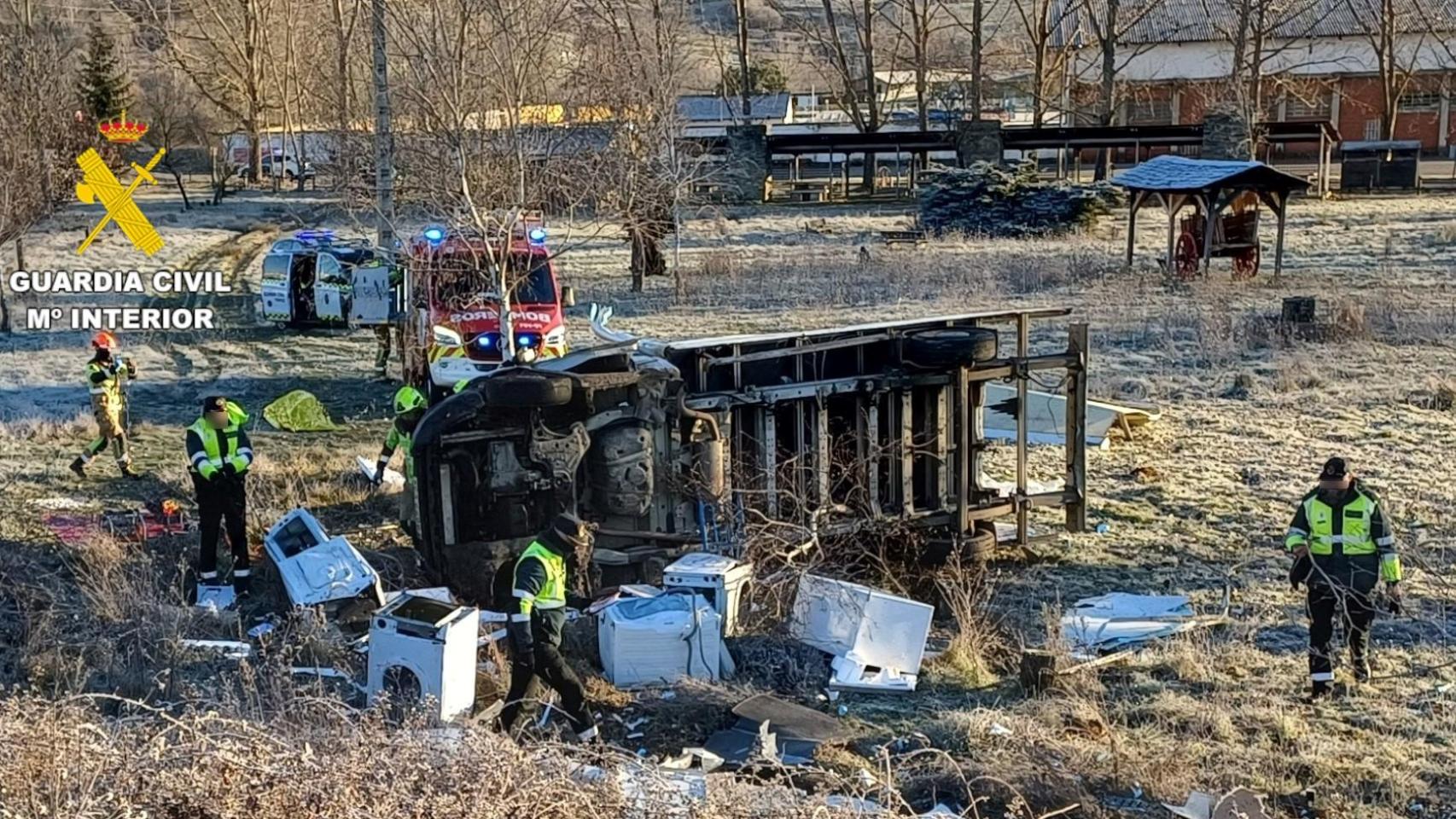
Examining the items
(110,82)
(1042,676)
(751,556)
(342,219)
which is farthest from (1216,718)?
(110,82)

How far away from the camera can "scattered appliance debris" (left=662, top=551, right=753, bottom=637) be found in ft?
29.9

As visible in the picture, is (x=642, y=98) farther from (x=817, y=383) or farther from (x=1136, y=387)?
(x=817, y=383)

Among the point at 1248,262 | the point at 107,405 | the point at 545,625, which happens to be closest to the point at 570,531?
the point at 545,625

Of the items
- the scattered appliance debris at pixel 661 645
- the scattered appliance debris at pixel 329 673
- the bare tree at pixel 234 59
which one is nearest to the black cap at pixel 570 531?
the scattered appliance debris at pixel 661 645

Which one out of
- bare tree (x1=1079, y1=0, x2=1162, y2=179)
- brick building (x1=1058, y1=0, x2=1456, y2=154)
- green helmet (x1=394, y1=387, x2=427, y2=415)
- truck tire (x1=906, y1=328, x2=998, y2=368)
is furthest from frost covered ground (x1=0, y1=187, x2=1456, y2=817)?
brick building (x1=1058, y1=0, x2=1456, y2=154)

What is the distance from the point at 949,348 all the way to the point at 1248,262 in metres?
17.9

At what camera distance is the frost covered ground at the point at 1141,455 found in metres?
7.84

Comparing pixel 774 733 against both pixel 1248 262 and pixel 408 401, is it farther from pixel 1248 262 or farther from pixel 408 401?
pixel 1248 262

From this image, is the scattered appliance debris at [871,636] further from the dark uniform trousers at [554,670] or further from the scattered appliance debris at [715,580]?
the dark uniform trousers at [554,670]

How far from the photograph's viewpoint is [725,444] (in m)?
10.3

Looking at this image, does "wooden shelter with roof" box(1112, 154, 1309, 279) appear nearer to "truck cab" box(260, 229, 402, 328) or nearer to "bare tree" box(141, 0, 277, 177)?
"truck cab" box(260, 229, 402, 328)

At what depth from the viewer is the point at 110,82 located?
185 feet

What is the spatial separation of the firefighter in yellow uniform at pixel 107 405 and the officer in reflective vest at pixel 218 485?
3.29 meters

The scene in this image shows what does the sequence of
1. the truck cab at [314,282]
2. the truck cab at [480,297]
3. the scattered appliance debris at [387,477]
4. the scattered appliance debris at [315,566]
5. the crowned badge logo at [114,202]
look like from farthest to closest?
the crowned badge logo at [114,202] → the truck cab at [314,282] → the truck cab at [480,297] → the scattered appliance debris at [387,477] → the scattered appliance debris at [315,566]
